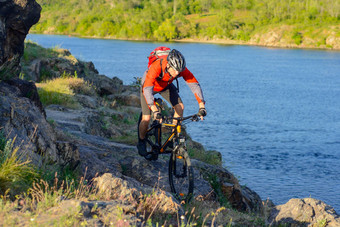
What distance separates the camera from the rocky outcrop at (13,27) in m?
7.37

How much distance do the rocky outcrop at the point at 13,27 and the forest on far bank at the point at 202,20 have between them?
10610 centimetres

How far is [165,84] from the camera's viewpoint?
7.48 m

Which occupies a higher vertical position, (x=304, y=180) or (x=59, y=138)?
(x=59, y=138)

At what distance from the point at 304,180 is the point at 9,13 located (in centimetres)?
1235

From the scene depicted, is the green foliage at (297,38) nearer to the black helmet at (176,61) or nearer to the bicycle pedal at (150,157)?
the bicycle pedal at (150,157)

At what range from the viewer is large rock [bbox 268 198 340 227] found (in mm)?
7336

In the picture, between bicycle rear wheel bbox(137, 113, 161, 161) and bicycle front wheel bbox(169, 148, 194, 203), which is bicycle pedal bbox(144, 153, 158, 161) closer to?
bicycle rear wheel bbox(137, 113, 161, 161)

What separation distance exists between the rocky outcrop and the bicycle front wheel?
3137 mm

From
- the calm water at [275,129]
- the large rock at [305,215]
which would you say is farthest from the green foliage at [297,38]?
the large rock at [305,215]

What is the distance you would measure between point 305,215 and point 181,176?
223 cm

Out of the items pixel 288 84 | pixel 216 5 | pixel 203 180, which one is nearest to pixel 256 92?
pixel 288 84

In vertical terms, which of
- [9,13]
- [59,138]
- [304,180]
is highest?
[9,13]

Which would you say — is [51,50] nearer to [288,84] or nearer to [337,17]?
[288,84]

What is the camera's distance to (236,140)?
70.4ft
